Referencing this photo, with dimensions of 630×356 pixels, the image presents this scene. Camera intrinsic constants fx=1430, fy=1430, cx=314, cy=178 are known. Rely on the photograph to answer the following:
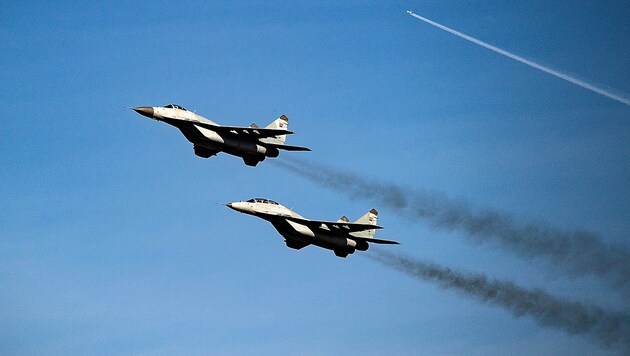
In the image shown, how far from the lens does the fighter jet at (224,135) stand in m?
144

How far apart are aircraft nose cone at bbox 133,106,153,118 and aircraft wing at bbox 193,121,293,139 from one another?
4.61 m

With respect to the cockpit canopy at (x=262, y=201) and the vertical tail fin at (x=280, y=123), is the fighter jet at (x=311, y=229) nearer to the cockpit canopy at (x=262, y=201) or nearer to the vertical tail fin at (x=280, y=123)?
the cockpit canopy at (x=262, y=201)

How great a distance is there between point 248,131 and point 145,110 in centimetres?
1052

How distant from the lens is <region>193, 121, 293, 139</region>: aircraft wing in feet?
470

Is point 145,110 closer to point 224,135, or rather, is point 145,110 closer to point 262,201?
point 224,135

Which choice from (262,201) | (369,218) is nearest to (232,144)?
(262,201)

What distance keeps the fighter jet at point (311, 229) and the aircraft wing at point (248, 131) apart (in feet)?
21.7

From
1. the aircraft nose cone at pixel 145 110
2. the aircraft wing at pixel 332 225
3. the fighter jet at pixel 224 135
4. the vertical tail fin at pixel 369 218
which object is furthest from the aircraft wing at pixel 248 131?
the vertical tail fin at pixel 369 218

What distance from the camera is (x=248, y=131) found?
472 ft

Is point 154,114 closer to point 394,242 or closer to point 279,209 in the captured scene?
point 279,209

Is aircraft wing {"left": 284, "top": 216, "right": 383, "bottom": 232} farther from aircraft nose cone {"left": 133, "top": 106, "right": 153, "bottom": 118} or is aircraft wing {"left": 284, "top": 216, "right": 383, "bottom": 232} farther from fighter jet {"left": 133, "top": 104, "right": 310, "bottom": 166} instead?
aircraft nose cone {"left": 133, "top": 106, "right": 153, "bottom": 118}

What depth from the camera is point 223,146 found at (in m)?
144

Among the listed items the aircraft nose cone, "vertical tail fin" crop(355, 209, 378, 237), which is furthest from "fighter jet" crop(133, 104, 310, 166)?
"vertical tail fin" crop(355, 209, 378, 237)

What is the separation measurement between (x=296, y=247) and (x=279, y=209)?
4.47m
